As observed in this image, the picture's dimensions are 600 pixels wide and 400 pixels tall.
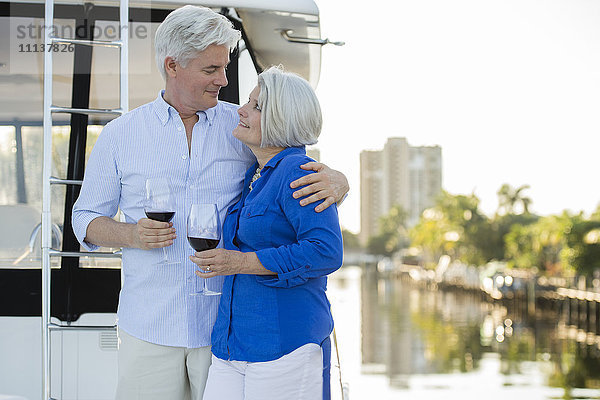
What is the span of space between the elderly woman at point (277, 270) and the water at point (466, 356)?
12.9m

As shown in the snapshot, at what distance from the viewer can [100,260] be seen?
4.13m

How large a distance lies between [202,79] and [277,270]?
0.76m

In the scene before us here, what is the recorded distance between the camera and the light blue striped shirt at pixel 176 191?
2840mm

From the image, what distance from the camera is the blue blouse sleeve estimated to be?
2.55 meters

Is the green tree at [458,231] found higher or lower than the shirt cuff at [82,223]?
lower

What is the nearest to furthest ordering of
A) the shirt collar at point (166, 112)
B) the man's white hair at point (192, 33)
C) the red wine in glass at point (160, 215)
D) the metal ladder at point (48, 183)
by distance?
the red wine in glass at point (160, 215) → the man's white hair at point (192, 33) → the shirt collar at point (166, 112) → the metal ladder at point (48, 183)

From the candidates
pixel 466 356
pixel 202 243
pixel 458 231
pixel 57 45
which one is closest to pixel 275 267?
pixel 202 243

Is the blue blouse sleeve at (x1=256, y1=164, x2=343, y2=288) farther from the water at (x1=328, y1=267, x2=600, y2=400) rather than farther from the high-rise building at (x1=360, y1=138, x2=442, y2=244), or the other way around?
the high-rise building at (x1=360, y1=138, x2=442, y2=244)

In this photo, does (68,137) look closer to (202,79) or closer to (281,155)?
(202,79)

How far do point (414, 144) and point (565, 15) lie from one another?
80602 millimetres

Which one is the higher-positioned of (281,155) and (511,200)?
(281,155)

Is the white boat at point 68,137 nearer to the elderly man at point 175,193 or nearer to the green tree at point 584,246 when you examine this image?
the elderly man at point 175,193

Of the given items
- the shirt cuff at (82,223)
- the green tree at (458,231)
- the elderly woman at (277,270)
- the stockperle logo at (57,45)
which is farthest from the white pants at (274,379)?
the green tree at (458,231)

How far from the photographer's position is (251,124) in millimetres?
2715
